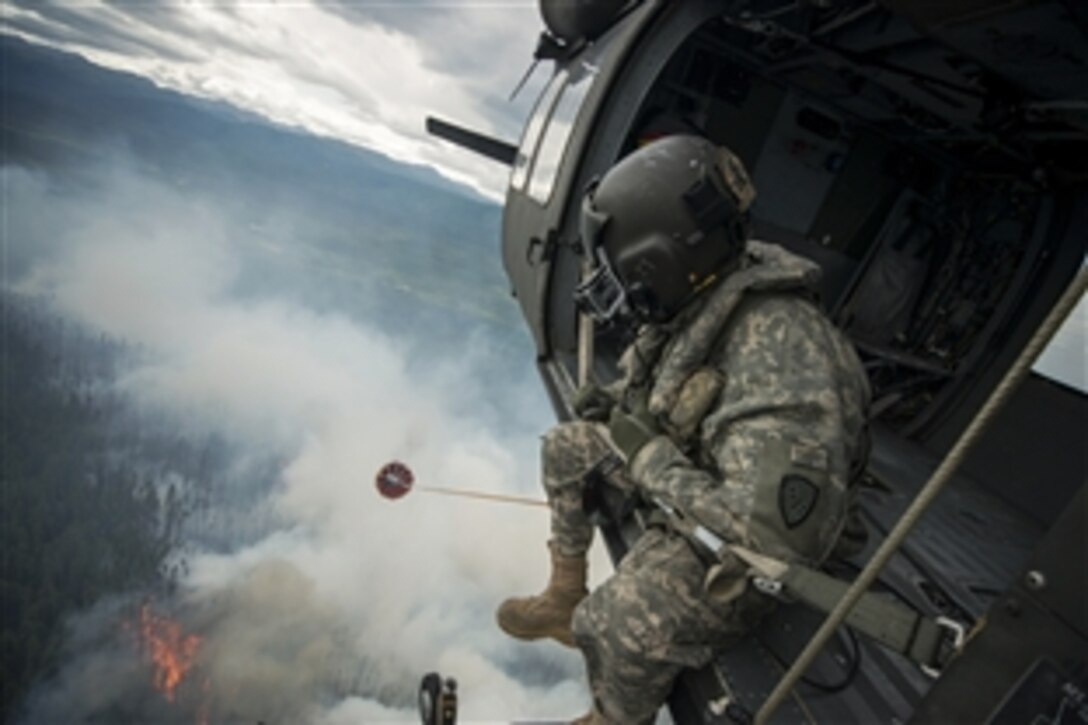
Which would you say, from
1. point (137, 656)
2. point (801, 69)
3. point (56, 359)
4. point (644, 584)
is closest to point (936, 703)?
point (644, 584)

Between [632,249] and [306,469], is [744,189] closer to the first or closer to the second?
[632,249]

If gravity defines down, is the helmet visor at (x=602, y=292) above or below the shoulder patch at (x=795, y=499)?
above

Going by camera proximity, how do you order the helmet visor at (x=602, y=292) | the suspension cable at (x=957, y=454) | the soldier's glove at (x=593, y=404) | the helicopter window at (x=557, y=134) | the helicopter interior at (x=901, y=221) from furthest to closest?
the helicopter window at (x=557, y=134) < the helicopter interior at (x=901, y=221) < the soldier's glove at (x=593, y=404) < the helmet visor at (x=602, y=292) < the suspension cable at (x=957, y=454)

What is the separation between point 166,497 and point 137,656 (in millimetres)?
32939

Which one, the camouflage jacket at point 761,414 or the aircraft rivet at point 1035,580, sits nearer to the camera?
the aircraft rivet at point 1035,580

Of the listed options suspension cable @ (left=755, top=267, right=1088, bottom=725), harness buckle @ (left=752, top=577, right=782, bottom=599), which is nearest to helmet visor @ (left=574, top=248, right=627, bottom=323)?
harness buckle @ (left=752, top=577, right=782, bottom=599)

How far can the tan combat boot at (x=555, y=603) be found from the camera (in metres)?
2.81

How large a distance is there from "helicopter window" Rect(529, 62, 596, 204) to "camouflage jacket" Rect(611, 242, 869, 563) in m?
2.28

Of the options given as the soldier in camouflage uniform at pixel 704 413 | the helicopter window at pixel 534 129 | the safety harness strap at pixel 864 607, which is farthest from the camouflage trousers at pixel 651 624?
the helicopter window at pixel 534 129

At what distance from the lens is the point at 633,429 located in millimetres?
2014

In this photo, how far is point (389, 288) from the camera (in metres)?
163

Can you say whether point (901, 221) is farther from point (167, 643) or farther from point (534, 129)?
point (167, 643)

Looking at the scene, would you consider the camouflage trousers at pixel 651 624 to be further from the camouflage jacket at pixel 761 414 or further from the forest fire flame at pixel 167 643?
the forest fire flame at pixel 167 643

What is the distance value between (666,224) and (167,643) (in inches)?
4666
